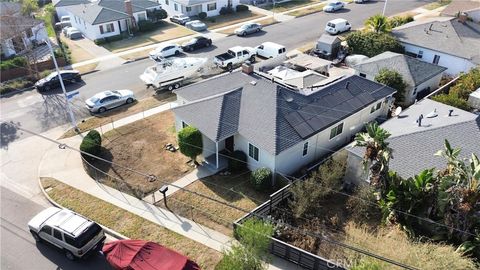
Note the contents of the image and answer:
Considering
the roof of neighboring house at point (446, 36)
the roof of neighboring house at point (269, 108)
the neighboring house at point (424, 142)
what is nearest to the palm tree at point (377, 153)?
the neighboring house at point (424, 142)

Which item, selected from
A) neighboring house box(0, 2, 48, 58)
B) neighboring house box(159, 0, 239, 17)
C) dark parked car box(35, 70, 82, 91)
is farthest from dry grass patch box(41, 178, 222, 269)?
neighboring house box(159, 0, 239, 17)

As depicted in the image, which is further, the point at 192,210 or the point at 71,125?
the point at 71,125

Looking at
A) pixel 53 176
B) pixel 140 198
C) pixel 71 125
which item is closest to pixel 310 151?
pixel 140 198

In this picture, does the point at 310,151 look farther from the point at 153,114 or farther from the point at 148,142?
the point at 153,114

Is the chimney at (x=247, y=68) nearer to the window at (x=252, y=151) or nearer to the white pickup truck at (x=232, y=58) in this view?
the window at (x=252, y=151)

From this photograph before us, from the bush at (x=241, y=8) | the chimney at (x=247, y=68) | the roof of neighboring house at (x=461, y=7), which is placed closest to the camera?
the chimney at (x=247, y=68)

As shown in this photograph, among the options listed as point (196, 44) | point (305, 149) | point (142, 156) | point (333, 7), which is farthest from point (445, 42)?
point (142, 156)
